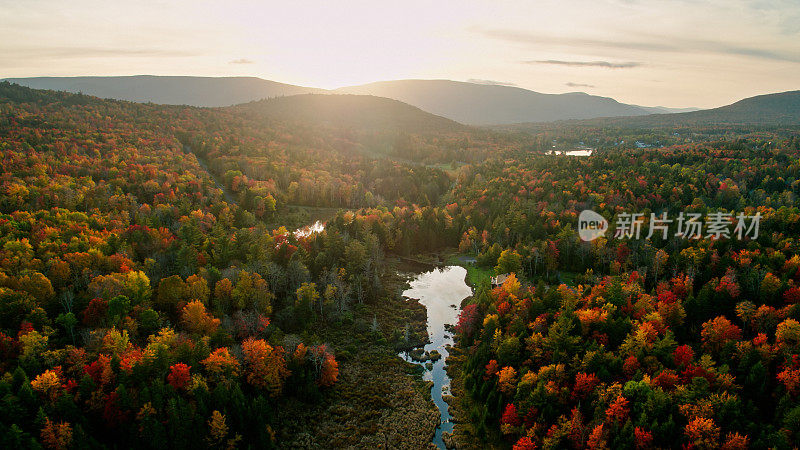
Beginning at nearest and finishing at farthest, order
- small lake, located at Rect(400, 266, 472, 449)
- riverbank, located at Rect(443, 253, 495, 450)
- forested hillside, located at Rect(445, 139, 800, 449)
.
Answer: forested hillside, located at Rect(445, 139, 800, 449), riverbank, located at Rect(443, 253, 495, 450), small lake, located at Rect(400, 266, 472, 449)

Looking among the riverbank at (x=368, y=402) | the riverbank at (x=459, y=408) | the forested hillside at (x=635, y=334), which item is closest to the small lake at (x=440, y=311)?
the riverbank at (x=459, y=408)

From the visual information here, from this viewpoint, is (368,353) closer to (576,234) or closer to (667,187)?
(576,234)

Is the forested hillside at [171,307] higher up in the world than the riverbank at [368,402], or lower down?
higher up

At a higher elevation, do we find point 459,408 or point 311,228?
point 311,228

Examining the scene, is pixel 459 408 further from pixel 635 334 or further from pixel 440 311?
pixel 440 311

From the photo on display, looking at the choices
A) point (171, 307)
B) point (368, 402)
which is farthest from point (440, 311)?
point (171, 307)

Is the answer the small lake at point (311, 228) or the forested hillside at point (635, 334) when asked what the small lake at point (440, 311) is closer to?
the forested hillside at point (635, 334)

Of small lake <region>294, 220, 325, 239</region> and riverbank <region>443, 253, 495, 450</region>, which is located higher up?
small lake <region>294, 220, 325, 239</region>

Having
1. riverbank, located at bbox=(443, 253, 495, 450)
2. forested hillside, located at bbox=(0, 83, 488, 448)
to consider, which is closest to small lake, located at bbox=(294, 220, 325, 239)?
forested hillside, located at bbox=(0, 83, 488, 448)

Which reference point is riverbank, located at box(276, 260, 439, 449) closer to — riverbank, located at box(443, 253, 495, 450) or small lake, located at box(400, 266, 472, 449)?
small lake, located at box(400, 266, 472, 449)
